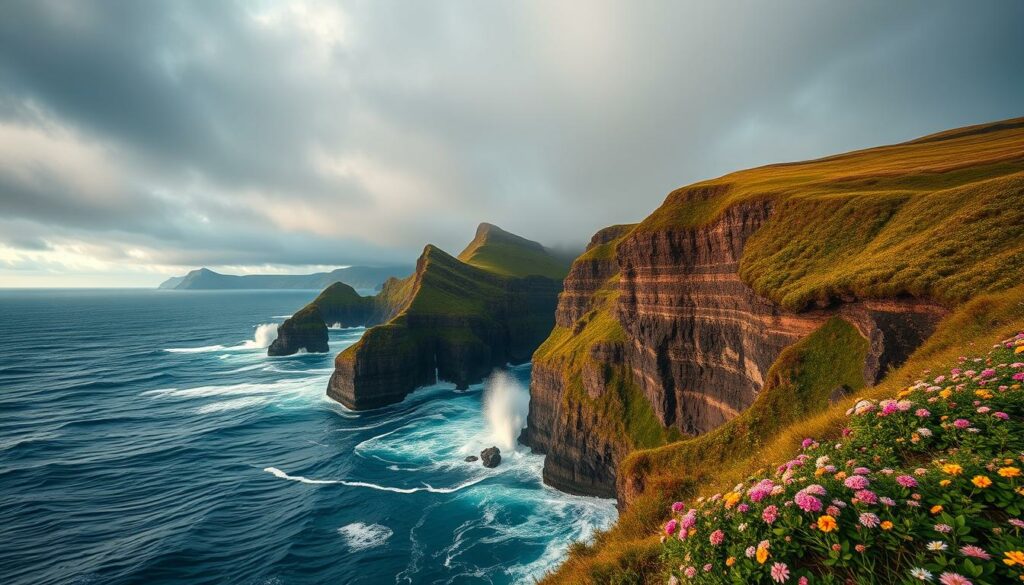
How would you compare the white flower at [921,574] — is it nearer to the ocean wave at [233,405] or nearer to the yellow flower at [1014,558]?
the yellow flower at [1014,558]

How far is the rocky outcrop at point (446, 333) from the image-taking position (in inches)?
3465

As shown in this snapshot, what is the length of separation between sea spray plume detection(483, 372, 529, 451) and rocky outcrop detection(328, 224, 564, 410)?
981cm

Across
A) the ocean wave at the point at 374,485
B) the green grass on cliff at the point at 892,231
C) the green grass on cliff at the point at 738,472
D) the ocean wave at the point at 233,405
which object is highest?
the green grass on cliff at the point at 892,231

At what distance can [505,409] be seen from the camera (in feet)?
263

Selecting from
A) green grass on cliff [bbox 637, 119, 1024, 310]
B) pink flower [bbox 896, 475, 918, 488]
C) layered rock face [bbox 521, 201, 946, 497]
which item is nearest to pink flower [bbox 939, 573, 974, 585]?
pink flower [bbox 896, 475, 918, 488]

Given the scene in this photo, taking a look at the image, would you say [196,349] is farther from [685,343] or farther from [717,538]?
[717,538]

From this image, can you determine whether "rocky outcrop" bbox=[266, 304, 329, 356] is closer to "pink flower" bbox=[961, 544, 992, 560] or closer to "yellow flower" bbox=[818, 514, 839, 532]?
"yellow flower" bbox=[818, 514, 839, 532]

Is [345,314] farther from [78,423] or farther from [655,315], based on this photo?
[655,315]

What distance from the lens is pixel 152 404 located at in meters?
81.4

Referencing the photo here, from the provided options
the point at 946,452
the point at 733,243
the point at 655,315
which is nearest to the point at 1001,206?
the point at 733,243

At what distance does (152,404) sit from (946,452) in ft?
366

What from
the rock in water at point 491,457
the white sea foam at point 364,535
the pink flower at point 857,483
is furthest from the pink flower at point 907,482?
the rock in water at point 491,457

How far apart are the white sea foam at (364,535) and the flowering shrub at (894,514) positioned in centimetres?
4263

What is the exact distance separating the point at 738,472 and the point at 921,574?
398 inches
